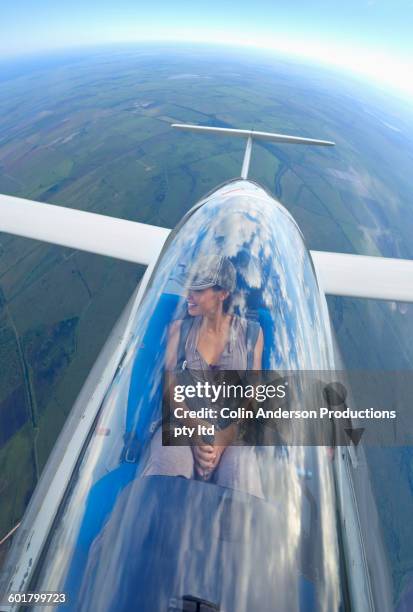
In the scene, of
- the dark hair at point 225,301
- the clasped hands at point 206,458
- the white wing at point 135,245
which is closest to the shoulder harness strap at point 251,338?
the dark hair at point 225,301

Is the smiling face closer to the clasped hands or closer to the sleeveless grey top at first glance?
the sleeveless grey top

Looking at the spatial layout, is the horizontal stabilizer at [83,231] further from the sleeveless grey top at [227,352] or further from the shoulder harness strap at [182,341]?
the sleeveless grey top at [227,352]

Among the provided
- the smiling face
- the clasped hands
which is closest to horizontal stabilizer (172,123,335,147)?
the smiling face

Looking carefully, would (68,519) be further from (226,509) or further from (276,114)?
(276,114)

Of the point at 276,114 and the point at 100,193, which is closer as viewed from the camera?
the point at 100,193

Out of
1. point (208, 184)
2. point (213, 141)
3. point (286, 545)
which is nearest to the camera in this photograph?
point (286, 545)

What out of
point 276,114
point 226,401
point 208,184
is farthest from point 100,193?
point 276,114
